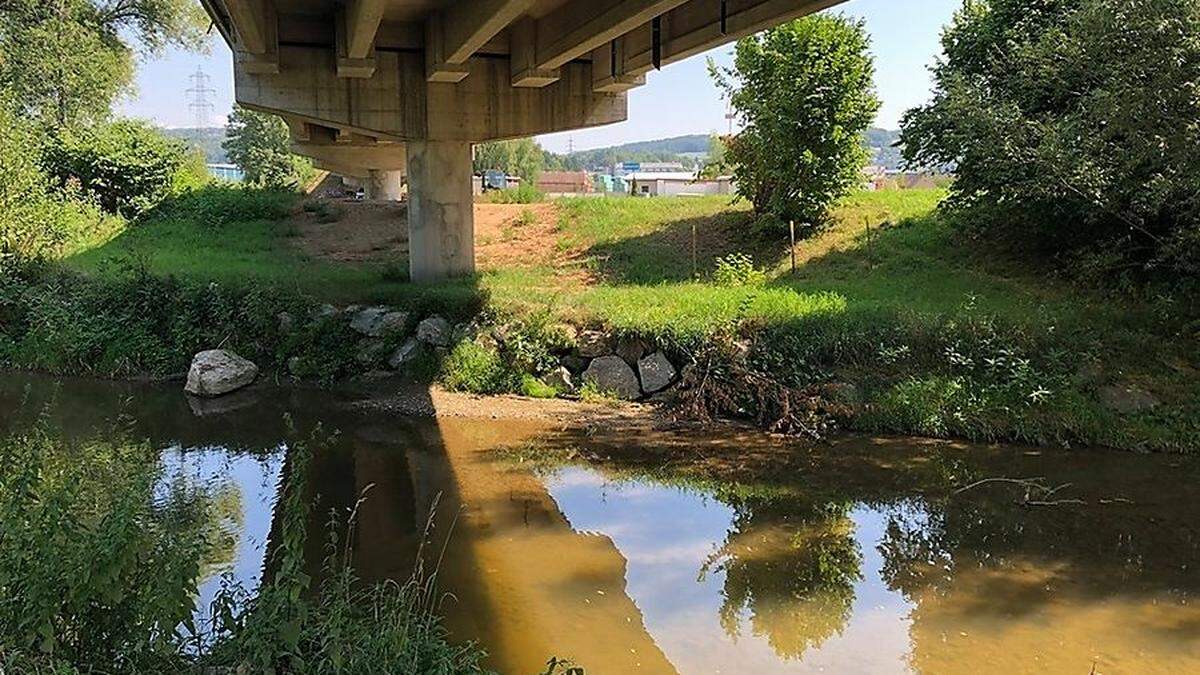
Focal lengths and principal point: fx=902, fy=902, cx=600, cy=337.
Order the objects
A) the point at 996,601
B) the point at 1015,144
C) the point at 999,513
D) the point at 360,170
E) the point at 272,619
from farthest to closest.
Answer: the point at 360,170 → the point at 1015,144 → the point at 999,513 → the point at 996,601 → the point at 272,619

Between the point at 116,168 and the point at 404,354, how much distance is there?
15333mm

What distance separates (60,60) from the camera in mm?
28984

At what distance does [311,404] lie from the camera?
12.6 m

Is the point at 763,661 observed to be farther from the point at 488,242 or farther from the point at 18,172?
the point at 18,172

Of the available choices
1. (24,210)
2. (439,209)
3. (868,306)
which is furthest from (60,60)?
(868,306)

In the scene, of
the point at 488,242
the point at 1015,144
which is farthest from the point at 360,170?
the point at 1015,144

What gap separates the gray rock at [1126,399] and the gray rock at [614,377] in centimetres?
573

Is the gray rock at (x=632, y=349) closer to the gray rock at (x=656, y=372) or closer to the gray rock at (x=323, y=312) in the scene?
the gray rock at (x=656, y=372)

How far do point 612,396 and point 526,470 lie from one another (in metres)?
2.96

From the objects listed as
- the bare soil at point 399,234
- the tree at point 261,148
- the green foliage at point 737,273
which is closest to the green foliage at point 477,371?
the green foliage at point 737,273

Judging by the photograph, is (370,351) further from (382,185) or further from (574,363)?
(382,185)

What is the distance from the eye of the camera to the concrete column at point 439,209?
1516 cm

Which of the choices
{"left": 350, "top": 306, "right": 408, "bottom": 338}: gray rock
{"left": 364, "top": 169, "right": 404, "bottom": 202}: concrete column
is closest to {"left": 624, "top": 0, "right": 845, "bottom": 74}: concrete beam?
{"left": 350, "top": 306, "right": 408, "bottom": 338}: gray rock

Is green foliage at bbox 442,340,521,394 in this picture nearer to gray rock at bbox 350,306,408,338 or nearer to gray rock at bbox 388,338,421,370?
gray rock at bbox 388,338,421,370
